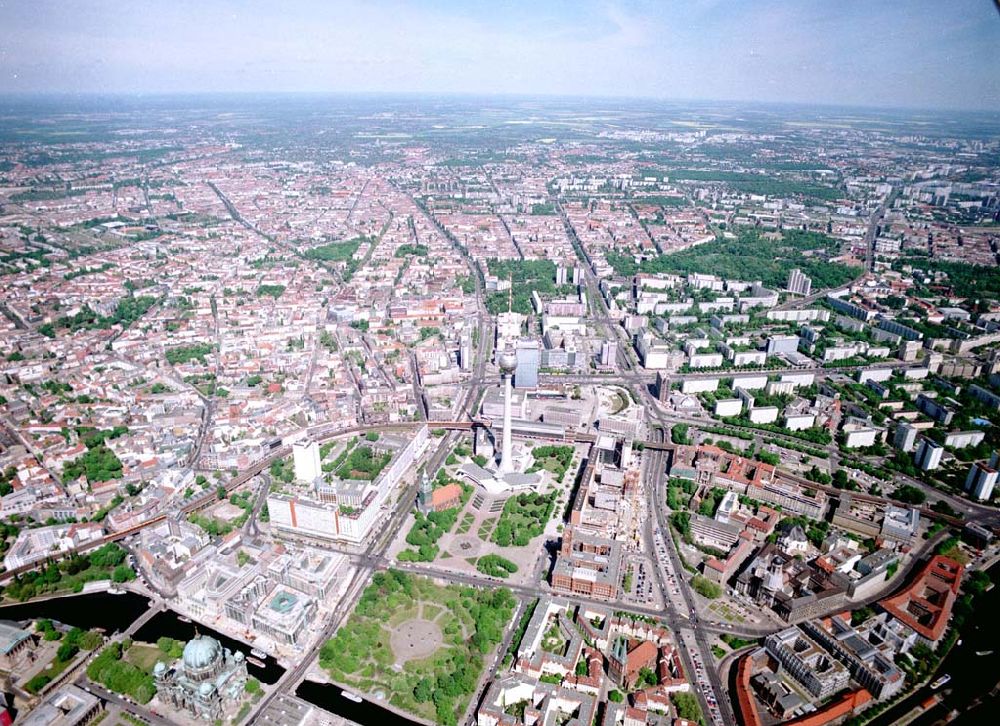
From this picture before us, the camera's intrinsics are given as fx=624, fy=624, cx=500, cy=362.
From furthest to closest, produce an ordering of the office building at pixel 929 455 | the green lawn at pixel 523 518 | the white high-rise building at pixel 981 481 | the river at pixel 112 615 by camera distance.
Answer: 1. the office building at pixel 929 455
2. the white high-rise building at pixel 981 481
3. the green lawn at pixel 523 518
4. the river at pixel 112 615

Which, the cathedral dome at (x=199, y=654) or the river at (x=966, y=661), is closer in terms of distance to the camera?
the river at (x=966, y=661)

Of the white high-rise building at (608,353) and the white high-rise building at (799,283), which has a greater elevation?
the white high-rise building at (799,283)

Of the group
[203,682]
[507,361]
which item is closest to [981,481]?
[507,361]

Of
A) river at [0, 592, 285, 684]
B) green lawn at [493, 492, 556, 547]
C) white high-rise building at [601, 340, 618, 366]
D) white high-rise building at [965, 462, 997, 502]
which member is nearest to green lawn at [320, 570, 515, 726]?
river at [0, 592, 285, 684]

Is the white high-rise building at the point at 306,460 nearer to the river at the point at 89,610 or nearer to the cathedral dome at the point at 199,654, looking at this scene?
the river at the point at 89,610

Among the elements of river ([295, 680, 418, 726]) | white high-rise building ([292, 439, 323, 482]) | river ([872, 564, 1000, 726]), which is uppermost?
white high-rise building ([292, 439, 323, 482])

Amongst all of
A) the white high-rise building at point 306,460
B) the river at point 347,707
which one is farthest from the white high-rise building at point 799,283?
the river at point 347,707

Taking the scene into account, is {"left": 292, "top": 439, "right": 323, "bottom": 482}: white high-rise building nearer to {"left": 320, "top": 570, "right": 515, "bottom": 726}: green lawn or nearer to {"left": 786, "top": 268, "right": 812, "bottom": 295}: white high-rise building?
{"left": 320, "top": 570, "right": 515, "bottom": 726}: green lawn
